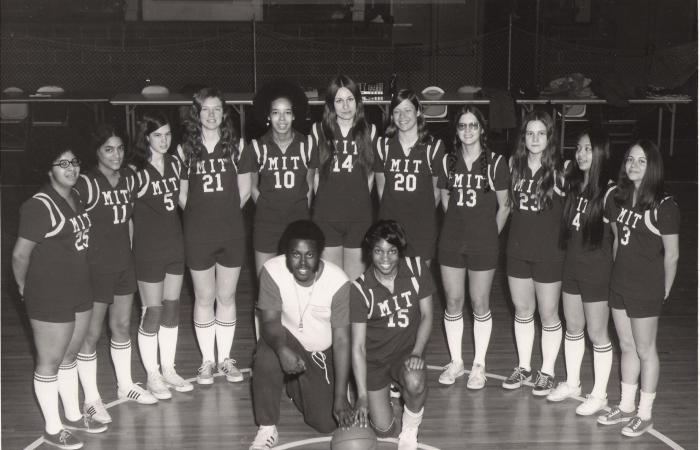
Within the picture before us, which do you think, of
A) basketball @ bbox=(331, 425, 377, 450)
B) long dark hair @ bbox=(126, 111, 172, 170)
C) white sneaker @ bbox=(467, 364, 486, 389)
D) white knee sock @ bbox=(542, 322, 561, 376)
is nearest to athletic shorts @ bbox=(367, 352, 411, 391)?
basketball @ bbox=(331, 425, 377, 450)

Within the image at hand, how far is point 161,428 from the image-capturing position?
5312mm

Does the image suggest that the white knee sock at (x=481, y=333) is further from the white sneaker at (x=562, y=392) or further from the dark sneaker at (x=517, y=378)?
the white sneaker at (x=562, y=392)

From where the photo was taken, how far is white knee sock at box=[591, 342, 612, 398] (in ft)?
17.9

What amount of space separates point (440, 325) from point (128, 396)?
256 centimetres

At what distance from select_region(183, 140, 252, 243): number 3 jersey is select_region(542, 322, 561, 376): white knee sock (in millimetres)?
1989

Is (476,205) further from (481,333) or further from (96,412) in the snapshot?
(96,412)

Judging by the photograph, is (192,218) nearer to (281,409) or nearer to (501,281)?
(281,409)

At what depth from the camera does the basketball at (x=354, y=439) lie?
4508 millimetres

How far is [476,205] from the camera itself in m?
5.60

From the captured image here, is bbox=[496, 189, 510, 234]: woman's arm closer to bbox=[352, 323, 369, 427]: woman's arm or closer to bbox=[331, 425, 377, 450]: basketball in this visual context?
bbox=[352, 323, 369, 427]: woman's arm

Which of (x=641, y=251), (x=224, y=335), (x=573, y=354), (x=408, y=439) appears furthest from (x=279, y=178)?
(x=641, y=251)

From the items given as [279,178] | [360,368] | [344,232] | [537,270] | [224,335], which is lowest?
[224,335]

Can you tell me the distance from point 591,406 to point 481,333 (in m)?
0.81

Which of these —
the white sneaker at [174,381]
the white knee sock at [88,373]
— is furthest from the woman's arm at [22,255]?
the white sneaker at [174,381]
